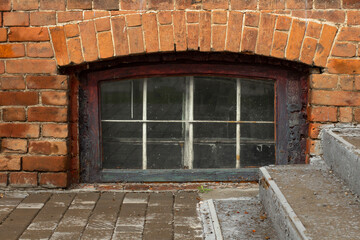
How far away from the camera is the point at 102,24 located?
3141mm

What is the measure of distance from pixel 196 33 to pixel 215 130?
2.64ft

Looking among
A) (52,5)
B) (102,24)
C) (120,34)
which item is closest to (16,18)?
(52,5)

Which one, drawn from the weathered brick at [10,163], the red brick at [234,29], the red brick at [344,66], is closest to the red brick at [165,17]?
the red brick at [234,29]

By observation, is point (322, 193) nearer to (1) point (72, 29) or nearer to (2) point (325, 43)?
(2) point (325, 43)

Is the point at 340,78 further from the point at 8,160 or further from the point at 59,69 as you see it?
the point at 8,160

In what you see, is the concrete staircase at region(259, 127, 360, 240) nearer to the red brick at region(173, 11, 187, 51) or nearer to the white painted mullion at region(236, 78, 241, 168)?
the white painted mullion at region(236, 78, 241, 168)

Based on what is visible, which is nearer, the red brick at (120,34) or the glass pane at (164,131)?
the red brick at (120,34)

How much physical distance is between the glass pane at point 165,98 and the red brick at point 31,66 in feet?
2.45

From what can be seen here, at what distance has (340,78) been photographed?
319 cm

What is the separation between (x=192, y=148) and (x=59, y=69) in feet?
3.86

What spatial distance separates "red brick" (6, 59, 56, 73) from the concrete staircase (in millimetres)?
1663

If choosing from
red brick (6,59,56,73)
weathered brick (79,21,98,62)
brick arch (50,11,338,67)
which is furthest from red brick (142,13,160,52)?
red brick (6,59,56,73)

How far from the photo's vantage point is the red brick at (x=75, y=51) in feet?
10.3

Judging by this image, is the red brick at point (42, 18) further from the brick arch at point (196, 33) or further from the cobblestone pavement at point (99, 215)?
the cobblestone pavement at point (99, 215)
